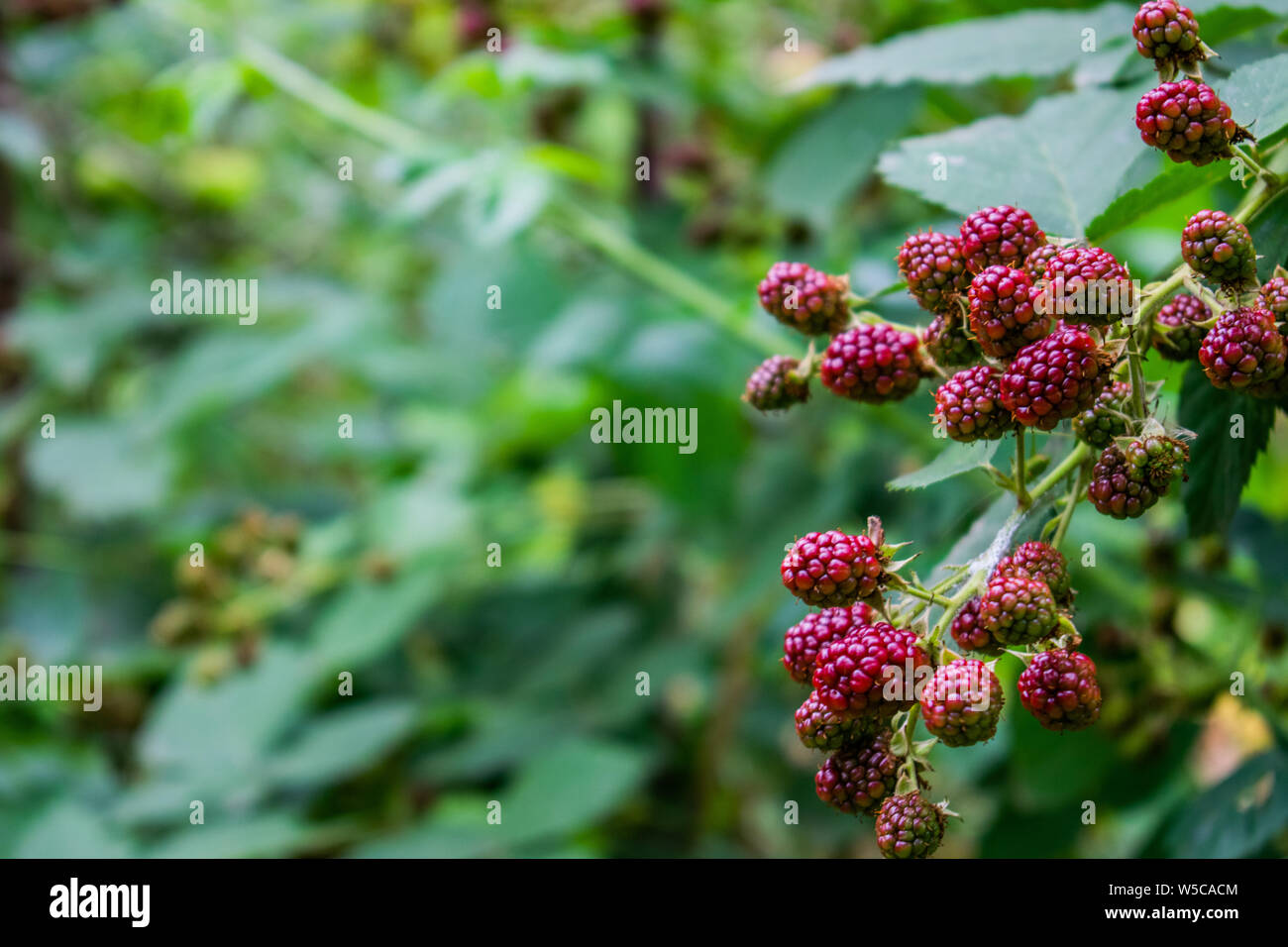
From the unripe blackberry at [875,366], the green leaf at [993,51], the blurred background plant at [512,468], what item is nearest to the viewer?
the unripe blackberry at [875,366]

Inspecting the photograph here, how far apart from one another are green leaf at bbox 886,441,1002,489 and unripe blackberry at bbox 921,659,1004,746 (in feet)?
0.32

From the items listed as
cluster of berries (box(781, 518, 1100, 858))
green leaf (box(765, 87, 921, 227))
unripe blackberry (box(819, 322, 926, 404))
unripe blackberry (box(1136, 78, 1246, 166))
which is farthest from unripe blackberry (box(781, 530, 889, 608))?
green leaf (box(765, 87, 921, 227))

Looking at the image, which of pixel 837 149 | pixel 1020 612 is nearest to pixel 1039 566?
pixel 1020 612

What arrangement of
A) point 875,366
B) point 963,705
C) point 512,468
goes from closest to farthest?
1. point 963,705
2. point 875,366
3. point 512,468

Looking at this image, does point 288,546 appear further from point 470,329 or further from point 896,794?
point 896,794

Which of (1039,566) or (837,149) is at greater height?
(837,149)

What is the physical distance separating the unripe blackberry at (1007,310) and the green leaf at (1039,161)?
6.4 inches

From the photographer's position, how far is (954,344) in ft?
1.73

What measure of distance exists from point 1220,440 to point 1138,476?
197 millimetres

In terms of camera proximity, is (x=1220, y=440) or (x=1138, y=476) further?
(x=1220, y=440)

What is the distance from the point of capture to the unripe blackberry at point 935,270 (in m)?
0.52

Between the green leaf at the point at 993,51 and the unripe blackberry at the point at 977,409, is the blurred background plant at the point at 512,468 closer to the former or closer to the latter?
the green leaf at the point at 993,51

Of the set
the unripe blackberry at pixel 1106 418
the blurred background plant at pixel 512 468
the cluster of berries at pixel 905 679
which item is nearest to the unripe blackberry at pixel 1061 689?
the cluster of berries at pixel 905 679

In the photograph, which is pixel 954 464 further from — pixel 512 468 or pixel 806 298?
pixel 512 468
